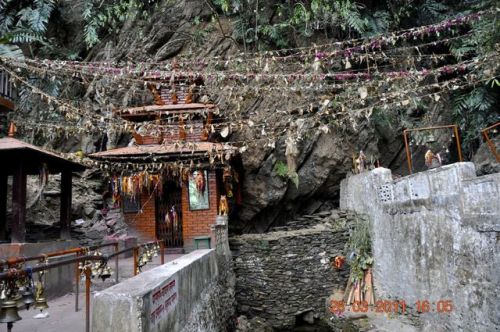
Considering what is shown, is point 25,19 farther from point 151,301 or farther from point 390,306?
point 390,306

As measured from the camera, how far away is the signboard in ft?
11.8

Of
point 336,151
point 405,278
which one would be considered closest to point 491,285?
point 405,278

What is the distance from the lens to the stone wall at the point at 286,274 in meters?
11.4

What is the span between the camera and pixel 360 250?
11.2 metres

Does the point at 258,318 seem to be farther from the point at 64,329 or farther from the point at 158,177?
the point at 64,329

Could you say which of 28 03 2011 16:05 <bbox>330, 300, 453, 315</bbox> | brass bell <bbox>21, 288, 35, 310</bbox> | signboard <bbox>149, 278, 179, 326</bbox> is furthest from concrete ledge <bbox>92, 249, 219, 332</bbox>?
28 03 2011 16:05 <bbox>330, 300, 453, 315</bbox>

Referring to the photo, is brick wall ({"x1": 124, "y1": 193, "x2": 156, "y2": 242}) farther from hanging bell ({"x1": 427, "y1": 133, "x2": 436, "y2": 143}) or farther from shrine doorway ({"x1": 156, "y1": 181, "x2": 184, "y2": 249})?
hanging bell ({"x1": 427, "y1": 133, "x2": 436, "y2": 143})

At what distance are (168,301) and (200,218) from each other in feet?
25.1

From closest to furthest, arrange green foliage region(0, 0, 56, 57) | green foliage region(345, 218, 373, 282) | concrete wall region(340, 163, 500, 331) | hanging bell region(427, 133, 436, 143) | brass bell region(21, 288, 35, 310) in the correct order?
brass bell region(21, 288, 35, 310)
concrete wall region(340, 163, 500, 331)
green foliage region(345, 218, 373, 282)
hanging bell region(427, 133, 436, 143)
green foliage region(0, 0, 56, 57)

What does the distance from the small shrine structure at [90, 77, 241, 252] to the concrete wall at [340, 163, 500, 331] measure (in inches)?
190

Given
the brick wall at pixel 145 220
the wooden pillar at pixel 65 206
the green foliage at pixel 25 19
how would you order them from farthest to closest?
the green foliage at pixel 25 19, the brick wall at pixel 145 220, the wooden pillar at pixel 65 206

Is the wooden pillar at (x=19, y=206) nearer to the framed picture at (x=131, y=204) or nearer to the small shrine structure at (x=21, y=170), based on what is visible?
the small shrine structure at (x=21, y=170)

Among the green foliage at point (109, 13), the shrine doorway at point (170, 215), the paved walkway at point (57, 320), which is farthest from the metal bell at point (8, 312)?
the green foliage at point (109, 13)

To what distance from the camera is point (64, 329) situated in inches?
184
